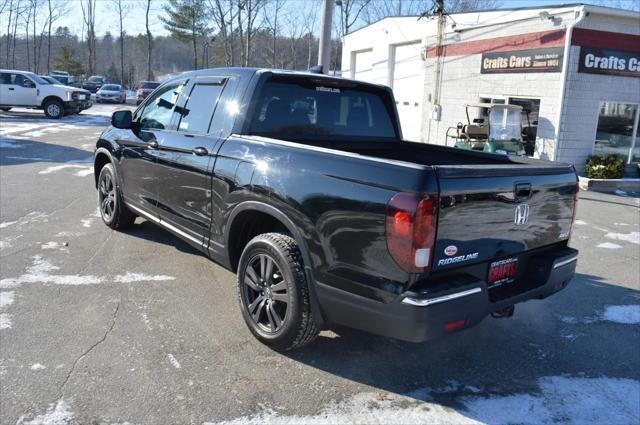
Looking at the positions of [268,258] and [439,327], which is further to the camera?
[268,258]

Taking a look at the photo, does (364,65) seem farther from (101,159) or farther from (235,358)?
(235,358)

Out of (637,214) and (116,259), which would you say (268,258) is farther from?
(637,214)

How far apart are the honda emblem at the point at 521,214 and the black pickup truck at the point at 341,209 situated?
1cm

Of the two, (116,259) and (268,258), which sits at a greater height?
(268,258)

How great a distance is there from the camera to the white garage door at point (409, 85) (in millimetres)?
21047

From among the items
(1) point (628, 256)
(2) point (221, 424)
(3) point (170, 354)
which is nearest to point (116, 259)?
(3) point (170, 354)

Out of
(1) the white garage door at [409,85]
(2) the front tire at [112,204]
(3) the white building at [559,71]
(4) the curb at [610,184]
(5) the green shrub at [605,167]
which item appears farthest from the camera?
(1) the white garage door at [409,85]

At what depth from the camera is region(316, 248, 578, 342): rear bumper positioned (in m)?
2.87

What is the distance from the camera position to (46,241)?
19.7 feet

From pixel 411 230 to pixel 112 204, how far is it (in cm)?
462

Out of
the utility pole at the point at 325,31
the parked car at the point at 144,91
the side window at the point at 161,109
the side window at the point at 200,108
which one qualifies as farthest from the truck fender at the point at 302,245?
the parked car at the point at 144,91

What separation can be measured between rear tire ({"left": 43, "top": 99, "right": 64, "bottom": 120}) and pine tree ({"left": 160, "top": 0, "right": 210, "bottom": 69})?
3222 cm

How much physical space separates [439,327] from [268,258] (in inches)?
50.3

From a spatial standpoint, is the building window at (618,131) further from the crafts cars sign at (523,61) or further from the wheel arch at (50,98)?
the wheel arch at (50,98)
